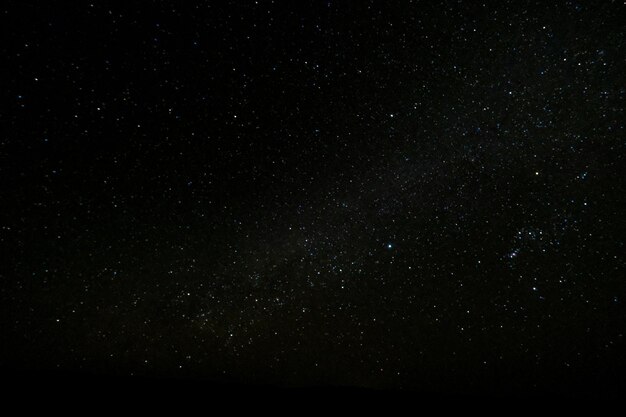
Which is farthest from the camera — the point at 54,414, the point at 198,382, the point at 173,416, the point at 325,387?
the point at 325,387

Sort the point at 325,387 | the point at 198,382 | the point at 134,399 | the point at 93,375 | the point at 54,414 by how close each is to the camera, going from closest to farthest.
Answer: the point at 54,414 → the point at 134,399 → the point at 93,375 → the point at 198,382 → the point at 325,387

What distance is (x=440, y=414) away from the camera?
1.91 meters

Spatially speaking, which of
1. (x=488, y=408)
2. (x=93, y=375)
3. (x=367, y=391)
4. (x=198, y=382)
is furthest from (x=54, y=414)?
(x=488, y=408)

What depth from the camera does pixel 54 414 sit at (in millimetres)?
1330

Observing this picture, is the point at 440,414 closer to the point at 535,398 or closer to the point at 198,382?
the point at 535,398

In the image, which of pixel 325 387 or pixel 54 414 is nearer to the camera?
pixel 54 414

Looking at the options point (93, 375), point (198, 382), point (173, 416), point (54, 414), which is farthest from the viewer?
point (198, 382)

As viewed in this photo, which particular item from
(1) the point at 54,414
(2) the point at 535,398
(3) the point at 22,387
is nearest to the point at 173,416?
(1) the point at 54,414

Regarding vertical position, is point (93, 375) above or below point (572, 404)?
above

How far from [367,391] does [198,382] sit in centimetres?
89

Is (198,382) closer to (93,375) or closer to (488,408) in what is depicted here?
(93,375)

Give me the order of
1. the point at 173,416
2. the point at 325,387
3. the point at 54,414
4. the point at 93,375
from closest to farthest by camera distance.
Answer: the point at 54,414 → the point at 173,416 → the point at 93,375 → the point at 325,387

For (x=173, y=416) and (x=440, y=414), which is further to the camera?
(x=440, y=414)

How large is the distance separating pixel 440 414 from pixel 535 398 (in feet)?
2.86
